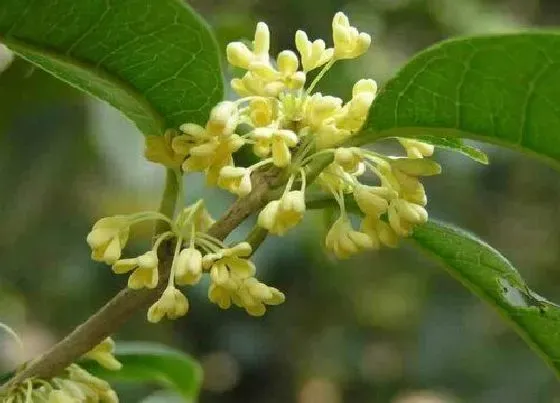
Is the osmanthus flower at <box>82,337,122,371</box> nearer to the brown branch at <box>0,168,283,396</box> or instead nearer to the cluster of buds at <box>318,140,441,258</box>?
the brown branch at <box>0,168,283,396</box>

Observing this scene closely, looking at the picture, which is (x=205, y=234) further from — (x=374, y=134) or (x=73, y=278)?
(x=73, y=278)

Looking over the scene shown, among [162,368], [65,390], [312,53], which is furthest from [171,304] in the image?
[162,368]

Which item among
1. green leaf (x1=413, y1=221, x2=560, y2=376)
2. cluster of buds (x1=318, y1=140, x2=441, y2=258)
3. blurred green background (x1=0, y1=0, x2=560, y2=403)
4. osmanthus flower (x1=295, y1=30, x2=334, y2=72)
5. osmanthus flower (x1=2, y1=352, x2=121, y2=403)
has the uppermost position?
osmanthus flower (x1=295, y1=30, x2=334, y2=72)

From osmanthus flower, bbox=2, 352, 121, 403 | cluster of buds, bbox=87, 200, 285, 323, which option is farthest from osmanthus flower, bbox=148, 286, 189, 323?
osmanthus flower, bbox=2, 352, 121, 403

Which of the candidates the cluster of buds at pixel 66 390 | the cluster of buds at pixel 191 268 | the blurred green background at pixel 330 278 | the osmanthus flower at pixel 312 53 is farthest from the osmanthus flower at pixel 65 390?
the blurred green background at pixel 330 278

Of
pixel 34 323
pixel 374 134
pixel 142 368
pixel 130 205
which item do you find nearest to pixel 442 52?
pixel 374 134

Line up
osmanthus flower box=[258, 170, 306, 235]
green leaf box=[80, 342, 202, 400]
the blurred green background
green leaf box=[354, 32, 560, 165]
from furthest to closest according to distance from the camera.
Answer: the blurred green background < green leaf box=[80, 342, 202, 400] < osmanthus flower box=[258, 170, 306, 235] < green leaf box=[354, 32, 560, 165]
